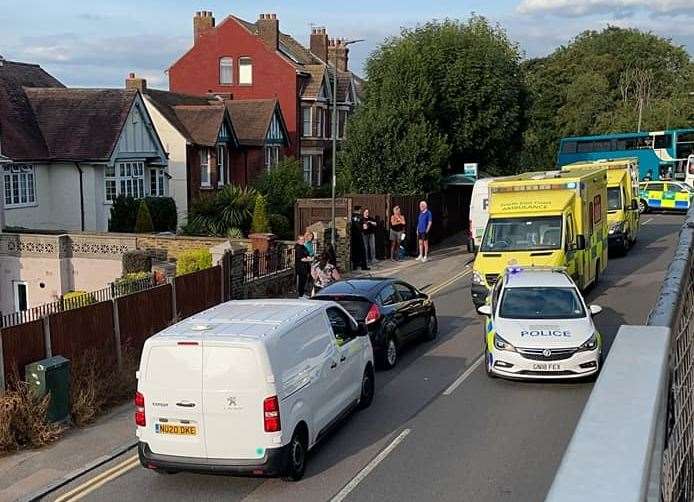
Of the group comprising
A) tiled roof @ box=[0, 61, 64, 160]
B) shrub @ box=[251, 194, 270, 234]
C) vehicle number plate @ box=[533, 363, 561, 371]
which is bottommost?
vehicle number plate @ box=[533, 363, 561, 371]

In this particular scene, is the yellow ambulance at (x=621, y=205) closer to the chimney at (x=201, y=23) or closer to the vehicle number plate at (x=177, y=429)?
the vehicle number plate at (x=177, y=429)

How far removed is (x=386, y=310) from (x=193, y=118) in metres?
30.5

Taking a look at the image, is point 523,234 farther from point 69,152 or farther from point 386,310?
point 69,152

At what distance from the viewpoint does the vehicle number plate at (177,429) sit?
9.27m

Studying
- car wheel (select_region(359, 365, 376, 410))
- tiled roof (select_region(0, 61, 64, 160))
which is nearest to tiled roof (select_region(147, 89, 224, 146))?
tiled roof (select_region(0, 61, 64, 160))

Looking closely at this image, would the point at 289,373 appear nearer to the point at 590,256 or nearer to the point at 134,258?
the point at 590,256

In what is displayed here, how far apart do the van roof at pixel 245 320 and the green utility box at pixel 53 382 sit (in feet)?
8.97

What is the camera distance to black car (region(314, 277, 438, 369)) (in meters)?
14.7

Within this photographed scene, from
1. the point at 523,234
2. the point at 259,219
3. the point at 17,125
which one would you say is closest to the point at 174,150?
the point at 17,125

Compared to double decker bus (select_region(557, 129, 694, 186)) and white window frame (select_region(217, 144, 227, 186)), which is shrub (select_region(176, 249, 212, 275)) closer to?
white window frame (select_region(217, 144, 227, 186))

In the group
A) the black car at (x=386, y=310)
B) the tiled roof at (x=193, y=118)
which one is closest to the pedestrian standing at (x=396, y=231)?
the black car at (x=386, y=310)

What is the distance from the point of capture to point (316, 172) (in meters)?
56.0

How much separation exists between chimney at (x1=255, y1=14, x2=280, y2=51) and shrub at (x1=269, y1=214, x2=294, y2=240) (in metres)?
23.6

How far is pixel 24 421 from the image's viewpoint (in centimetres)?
1134
